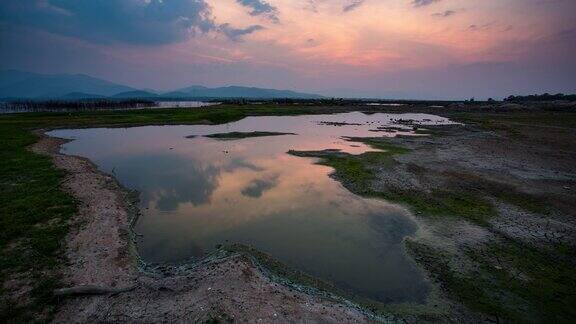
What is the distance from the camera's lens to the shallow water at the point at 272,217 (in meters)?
13.8

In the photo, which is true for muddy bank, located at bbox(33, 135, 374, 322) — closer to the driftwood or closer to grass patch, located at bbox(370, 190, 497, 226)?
the driftwood

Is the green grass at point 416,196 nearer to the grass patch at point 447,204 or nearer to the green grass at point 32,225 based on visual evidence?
the grass patch at point 447,204

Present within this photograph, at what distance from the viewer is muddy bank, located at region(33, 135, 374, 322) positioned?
9.81 metres

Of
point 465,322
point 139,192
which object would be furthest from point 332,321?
point 139,192

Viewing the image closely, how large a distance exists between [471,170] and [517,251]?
51.9ft

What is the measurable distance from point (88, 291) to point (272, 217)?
10.1 metres

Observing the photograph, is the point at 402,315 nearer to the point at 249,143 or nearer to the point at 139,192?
the point at 139,192

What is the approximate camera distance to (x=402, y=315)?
34.9 feet

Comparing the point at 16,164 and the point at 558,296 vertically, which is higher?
the point at 16,164

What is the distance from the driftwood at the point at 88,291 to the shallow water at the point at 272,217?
9.10 ft

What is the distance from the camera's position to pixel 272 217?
62.0 ft

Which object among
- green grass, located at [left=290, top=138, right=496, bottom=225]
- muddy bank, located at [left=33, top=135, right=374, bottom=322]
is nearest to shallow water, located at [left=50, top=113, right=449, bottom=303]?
green grass, located at [left=290, top=138, right=496, bottom=225]

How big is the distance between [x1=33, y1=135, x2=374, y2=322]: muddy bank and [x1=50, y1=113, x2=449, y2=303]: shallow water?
5.12 ft

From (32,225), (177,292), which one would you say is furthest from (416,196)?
(32,225)
